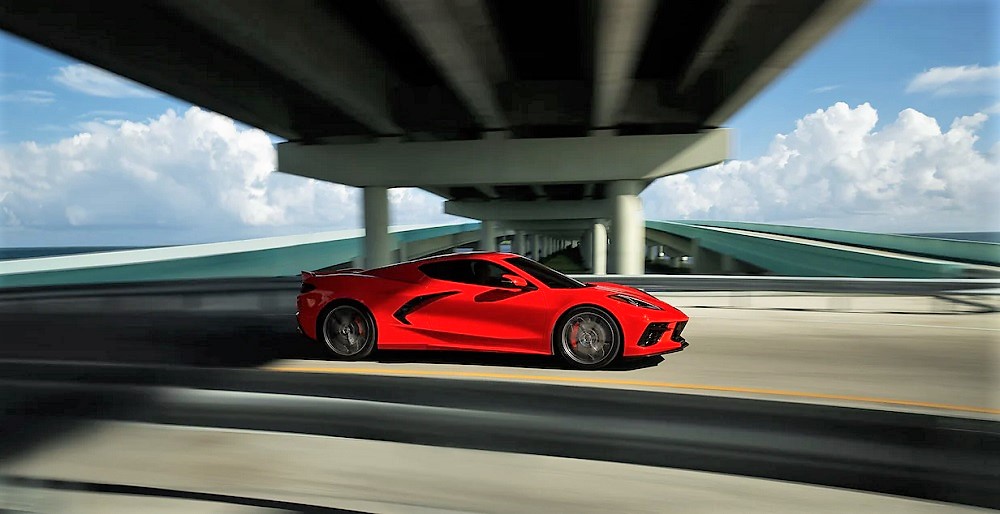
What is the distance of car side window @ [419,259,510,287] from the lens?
7332 mm

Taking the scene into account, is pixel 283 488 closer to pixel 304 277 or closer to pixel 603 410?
pixel 603 410

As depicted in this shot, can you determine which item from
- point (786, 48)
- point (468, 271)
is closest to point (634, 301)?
point (468, 271)

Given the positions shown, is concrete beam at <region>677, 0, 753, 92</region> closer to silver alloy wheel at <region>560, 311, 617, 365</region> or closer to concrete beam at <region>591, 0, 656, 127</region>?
concrete beam at <region>591, 0, 656, 127</region>

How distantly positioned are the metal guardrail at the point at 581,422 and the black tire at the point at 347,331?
3.29 feet

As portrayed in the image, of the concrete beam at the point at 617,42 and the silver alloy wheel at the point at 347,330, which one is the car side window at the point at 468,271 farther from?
the concrete beam at the point at 617,42

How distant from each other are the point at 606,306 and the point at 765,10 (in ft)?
19.8

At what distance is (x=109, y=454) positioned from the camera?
441 cm

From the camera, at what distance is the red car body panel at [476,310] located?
6879mm

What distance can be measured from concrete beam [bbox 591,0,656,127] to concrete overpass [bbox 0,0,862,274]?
0.13ft

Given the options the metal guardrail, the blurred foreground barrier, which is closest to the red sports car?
the metal guardrail

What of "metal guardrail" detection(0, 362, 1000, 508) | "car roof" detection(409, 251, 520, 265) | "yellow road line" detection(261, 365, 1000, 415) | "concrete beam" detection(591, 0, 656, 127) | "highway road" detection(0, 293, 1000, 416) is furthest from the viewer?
"concrete beam" detection(591, 0, 656, 127)

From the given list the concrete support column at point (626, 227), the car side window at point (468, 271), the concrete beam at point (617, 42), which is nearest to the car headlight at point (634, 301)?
the car side window at point (468, 271)

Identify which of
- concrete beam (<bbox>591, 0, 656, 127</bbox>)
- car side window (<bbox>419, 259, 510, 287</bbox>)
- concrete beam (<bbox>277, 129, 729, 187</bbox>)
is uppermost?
concrete beam (<bbox>591, 0, 656, 127</bbox>)

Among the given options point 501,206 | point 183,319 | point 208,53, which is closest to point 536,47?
point 208,53
